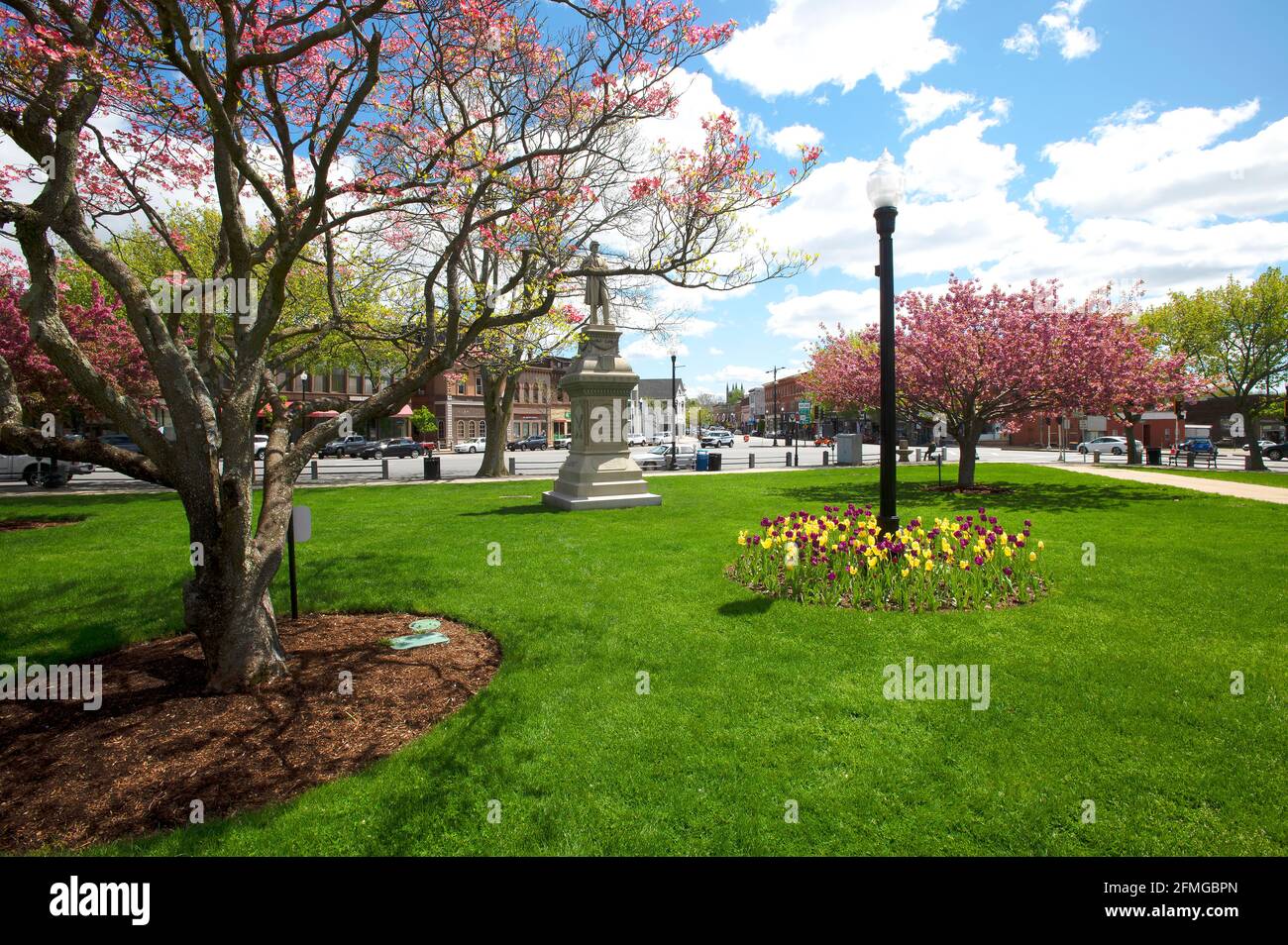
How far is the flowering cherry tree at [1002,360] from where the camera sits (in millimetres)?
17062

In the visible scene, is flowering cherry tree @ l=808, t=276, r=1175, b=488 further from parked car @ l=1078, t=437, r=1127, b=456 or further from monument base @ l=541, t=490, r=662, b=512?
Answer: parked car @ l=1078, t=437, r=1127, b=456

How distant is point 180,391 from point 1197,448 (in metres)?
53.6

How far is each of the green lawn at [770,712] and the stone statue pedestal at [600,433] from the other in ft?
17.2

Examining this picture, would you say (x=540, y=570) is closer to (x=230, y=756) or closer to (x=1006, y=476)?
(x=230, y=756)

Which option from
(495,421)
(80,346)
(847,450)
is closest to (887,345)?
(80,346)

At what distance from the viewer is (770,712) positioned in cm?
456

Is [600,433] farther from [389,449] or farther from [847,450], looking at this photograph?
[389,449]

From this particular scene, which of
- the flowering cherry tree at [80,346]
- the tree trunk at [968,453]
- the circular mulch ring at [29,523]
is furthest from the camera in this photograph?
the tree trunk at [968,453]

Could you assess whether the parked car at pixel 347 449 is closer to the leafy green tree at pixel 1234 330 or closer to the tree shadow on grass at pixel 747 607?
the tree shadow on grass at pixel 747 607

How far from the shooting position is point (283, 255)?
497 cm

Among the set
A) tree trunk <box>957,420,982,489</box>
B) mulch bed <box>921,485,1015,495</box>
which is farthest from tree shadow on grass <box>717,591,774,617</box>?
tree trunk <box>957,420,982,489</box>

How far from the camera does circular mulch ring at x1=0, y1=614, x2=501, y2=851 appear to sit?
3508 mm

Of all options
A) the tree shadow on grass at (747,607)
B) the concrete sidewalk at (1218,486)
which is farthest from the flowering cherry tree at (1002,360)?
the tree shadow on grass at (747,607)

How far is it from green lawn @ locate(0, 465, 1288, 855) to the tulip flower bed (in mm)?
418
